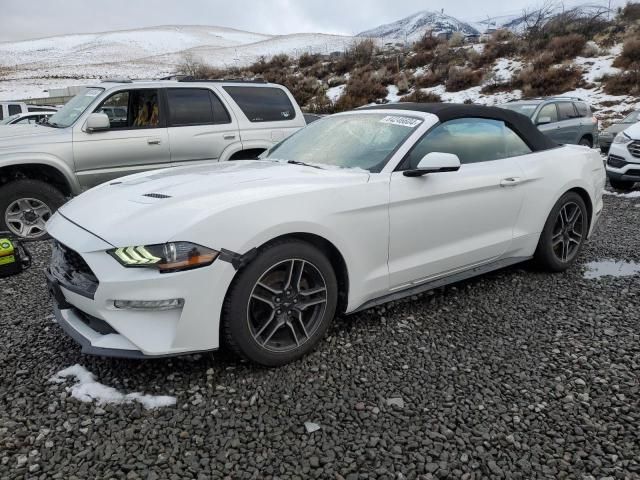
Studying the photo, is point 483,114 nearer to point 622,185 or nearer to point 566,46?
point 622,185

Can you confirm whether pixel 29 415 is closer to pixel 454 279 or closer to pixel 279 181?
pixel 279 181

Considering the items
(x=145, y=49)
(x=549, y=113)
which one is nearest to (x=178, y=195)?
(x=549, y=113)

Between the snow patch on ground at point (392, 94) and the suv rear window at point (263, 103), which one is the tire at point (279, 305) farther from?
the snow patch on ground at point (392, 94)

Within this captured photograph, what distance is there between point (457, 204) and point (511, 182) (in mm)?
665

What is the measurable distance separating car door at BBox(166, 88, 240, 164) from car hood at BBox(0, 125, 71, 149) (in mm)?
1255

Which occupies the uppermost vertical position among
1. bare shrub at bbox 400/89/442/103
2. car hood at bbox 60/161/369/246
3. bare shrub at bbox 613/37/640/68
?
bare shrub at bbox 613/37/640/68

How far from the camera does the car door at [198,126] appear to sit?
6250 mm

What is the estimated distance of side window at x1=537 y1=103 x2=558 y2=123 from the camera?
1070 centimetres

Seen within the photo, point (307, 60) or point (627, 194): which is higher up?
point (307, 60)

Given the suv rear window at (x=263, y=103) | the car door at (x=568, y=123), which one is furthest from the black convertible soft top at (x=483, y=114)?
the car door at (x=568, y=123)

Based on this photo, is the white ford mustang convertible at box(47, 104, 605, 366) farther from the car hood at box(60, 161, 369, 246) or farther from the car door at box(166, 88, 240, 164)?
the car door at box(166, 88, 240, 164)

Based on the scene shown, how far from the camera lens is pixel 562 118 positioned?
36.3 ft

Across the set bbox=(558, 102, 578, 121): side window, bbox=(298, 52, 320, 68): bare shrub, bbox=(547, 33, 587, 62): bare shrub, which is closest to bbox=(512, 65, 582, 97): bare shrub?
bbox=(547, 33, 587, 62): bare shrub

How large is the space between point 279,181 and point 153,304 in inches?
41.1
